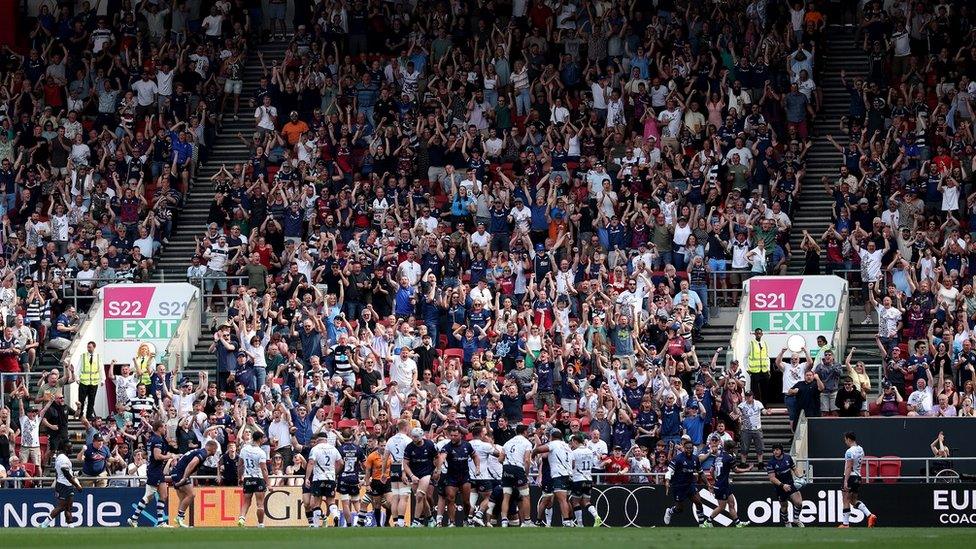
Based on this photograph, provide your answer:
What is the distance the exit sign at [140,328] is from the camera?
128 ft

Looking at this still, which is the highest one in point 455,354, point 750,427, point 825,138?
point 825,138

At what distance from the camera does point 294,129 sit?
42219 mm

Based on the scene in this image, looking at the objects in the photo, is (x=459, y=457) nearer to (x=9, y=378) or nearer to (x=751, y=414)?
(x=751, y=414)

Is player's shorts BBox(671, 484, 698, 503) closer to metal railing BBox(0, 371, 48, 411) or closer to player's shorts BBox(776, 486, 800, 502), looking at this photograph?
player's shorts BBox(776, 486, 800, 502)

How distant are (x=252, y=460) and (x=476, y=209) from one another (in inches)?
401

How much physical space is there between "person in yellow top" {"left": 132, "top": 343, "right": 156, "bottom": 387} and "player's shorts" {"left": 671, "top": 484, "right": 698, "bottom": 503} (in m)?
10.8

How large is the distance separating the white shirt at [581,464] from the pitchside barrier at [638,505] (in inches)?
54.1

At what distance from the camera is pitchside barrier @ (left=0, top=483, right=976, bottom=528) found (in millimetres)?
31469

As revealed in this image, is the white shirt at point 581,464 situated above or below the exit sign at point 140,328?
below

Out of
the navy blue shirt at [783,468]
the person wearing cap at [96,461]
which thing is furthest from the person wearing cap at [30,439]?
the navy blue shirt at [783,468]

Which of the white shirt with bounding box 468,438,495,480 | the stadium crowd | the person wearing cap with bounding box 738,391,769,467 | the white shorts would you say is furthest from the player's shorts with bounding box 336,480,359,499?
the white shorts

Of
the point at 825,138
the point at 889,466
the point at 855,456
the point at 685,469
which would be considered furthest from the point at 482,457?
the point at 825,138

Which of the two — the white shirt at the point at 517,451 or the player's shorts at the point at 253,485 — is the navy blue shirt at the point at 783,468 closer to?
the white shirt at the point at 517,451

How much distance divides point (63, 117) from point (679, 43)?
13729 millimetres
